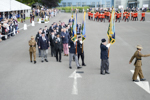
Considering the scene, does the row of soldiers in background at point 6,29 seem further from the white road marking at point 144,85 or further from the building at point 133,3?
the building at point 133,3

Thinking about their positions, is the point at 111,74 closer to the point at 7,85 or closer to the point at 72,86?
the point at 72,86

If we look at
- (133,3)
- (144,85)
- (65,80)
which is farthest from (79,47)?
(133,3)

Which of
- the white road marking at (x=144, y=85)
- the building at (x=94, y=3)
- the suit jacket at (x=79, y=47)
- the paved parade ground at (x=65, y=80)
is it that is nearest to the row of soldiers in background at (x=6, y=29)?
the paved parade ground at (x=65, y=80)

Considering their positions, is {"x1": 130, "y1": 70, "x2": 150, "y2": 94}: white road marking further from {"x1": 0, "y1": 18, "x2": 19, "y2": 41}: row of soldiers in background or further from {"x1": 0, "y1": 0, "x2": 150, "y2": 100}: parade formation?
{"x1": 0, "y1": 18, "x2": 19, "y2": 41}: row of soldiers in background

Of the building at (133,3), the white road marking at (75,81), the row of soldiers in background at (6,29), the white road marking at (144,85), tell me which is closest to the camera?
the white road marking at (75,81)

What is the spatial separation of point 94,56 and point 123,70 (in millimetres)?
3411

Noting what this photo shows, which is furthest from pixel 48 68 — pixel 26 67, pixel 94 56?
pixel 94 56

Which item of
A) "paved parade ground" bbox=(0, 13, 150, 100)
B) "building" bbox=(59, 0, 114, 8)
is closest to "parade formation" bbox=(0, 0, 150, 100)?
"paved parade ground" bbox=(0, 13, 150, 100)

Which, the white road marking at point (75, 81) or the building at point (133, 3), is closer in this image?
the white road marking at point (75, 81)

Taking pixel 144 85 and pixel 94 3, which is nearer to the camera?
pixel 144 85

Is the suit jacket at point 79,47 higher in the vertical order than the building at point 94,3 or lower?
lower

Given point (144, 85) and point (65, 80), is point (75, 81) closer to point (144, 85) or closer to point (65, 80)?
point (65, 80)

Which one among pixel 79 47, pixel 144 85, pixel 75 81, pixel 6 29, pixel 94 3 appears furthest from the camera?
pixel 94 3

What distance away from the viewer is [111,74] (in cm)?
1107
